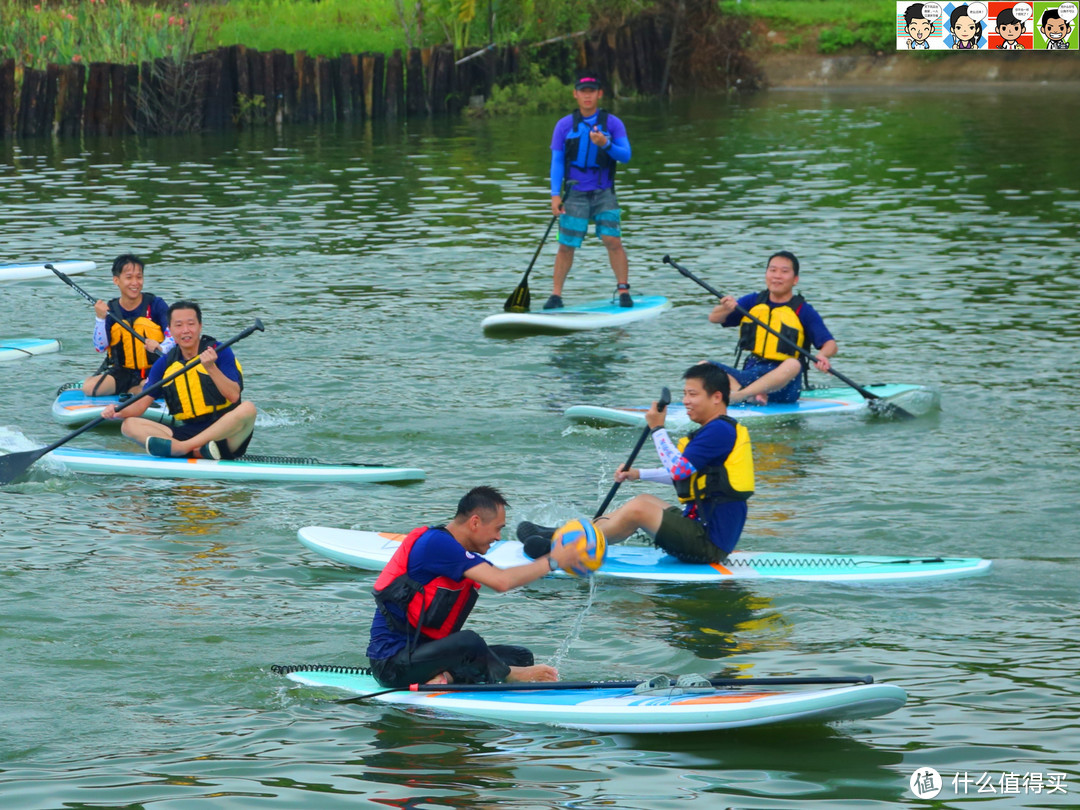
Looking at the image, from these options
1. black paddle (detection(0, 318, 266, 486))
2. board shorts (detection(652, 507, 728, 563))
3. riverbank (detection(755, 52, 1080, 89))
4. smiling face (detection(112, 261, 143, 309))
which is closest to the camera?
board shorts (detection(652, 507, 728, 563))

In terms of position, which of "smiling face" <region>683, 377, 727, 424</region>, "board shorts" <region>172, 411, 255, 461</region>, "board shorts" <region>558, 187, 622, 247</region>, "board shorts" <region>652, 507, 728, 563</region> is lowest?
"board shorts" <region>652, 507, 728, 563</region>

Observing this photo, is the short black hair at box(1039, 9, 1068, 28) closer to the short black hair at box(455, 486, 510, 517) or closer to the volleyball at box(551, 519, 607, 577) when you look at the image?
the volleyball at box(551, 519, 607, 577)

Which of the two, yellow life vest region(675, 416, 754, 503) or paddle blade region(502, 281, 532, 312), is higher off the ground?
paddle blade region(502, 281, 532, 312)

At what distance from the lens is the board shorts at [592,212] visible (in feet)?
47.5

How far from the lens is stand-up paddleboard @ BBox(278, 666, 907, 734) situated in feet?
18.9

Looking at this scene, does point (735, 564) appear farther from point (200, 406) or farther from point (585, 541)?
point (200, 406)

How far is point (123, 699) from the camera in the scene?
253 inches

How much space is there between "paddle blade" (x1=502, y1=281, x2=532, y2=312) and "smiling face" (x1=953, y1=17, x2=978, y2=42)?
29.3 metres

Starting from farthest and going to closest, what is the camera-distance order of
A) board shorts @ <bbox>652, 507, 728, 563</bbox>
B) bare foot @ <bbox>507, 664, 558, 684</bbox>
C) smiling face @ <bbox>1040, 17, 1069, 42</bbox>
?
smiling face @ <bbox>1040, 17, 1069, 42</bbox>, board shorts @ <bbox>652, 507, 728, 563</bbox>, bare foot @ <bbox>507, 664, 558, 684</bbox>

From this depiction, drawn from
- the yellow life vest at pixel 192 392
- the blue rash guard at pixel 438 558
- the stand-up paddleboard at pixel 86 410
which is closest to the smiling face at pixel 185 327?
the yellow life vest at pixel 192 392

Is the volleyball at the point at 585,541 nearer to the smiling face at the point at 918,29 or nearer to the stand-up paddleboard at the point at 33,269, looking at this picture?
the stand-up paddleboard at the point at 33,269

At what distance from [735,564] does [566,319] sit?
6682 millimetres

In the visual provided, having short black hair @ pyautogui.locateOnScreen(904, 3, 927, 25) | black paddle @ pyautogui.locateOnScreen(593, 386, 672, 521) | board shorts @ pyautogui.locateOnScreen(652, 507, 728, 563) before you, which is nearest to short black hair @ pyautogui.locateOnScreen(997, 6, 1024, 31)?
short black hair @ pyautogui.locateOnScreen(904, 3, 927, 25)

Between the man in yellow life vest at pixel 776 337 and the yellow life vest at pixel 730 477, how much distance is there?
10.2 feet
